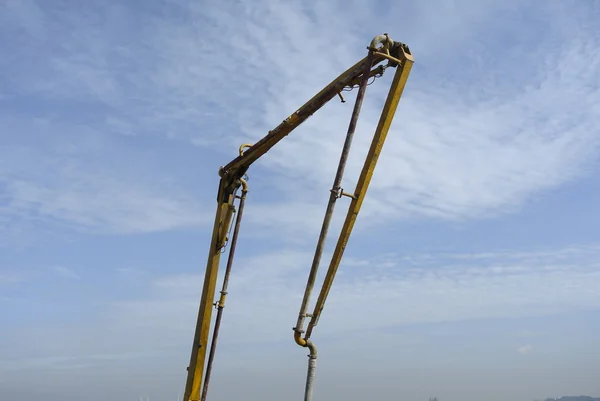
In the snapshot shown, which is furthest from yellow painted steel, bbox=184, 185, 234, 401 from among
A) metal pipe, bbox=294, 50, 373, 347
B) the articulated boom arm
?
metal pipe, bbox=294, 50, 373, 347

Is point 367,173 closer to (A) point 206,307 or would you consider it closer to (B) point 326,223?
(B) point 326,223

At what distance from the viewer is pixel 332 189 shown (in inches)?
478

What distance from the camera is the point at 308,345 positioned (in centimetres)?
1202

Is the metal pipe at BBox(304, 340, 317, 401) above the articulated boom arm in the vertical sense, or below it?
below

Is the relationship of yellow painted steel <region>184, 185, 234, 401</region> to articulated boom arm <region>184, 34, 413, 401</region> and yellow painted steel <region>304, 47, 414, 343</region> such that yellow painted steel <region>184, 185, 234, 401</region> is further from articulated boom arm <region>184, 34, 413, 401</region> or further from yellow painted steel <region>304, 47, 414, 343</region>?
yellow painted steel <region>304, 47, 414, 343</region>

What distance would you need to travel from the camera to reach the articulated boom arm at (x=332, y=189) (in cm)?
1223

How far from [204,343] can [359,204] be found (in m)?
6.36

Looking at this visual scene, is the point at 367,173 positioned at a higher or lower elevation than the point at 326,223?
higher

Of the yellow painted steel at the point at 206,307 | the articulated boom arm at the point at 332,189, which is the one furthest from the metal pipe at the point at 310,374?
the yellow painted steel at the point at 206,307

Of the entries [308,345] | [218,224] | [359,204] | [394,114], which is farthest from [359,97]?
[218,224]

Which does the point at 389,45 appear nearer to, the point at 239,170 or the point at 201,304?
the point at 239,170

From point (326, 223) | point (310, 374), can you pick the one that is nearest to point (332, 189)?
point (326, 223)

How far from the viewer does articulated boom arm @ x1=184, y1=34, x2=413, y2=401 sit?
12.2 m

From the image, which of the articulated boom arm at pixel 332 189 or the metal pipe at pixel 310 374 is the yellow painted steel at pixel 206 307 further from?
the metal pipe at pixel 310 374
